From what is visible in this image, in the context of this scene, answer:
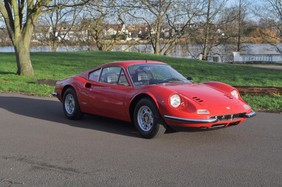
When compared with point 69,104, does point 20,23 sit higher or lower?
higher

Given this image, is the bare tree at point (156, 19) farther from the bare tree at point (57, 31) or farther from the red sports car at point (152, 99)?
the red sports car at point (152, 99)

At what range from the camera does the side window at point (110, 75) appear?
24.5 feet

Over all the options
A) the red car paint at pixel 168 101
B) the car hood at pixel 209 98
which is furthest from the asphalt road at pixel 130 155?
the car hood at pixel 209 98

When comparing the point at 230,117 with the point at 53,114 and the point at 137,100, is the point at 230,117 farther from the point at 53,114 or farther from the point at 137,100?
the point at 53,114

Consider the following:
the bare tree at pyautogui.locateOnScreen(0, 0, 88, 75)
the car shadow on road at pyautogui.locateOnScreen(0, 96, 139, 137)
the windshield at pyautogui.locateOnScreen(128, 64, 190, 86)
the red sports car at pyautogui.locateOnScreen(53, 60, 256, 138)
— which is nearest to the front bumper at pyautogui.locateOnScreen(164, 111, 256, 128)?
the red sports car at pyautogui.locateOnScreen(53, 60, 256, 138)

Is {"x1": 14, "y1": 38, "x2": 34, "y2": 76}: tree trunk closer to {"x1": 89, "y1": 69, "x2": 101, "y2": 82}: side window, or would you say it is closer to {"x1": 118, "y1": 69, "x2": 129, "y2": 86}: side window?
{"x1": 89, "y1": 69, "x2": 101, "y2": 82}: side window

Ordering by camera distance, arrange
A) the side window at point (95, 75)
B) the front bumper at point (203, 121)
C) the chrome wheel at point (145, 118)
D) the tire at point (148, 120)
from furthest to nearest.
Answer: the side window at point (95, 75) → the chrome wheel at point (145, 118) → the tire at point (148, 120) → the front bumper at point (203, 121)

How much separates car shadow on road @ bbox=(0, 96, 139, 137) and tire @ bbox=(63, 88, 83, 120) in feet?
0.38

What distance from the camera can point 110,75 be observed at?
7.62 m

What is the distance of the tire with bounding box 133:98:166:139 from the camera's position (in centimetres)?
639

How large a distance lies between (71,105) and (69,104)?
0.28 ft

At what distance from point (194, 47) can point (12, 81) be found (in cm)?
3811

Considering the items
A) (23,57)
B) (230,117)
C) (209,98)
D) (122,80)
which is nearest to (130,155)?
(209,98)

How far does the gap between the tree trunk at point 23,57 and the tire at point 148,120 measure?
39.4ft
